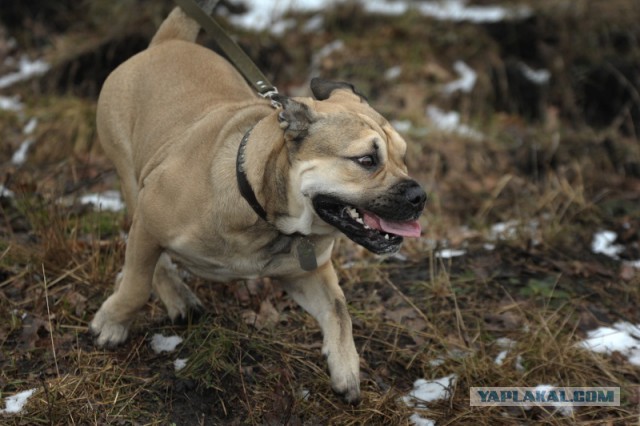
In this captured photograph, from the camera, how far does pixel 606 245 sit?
6.55m

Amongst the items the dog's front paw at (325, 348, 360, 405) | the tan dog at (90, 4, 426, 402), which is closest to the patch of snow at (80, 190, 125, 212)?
the tan dog at (90, 4, 426, 402)

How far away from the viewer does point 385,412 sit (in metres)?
4.27

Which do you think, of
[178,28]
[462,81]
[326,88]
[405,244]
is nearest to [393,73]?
[462,81]

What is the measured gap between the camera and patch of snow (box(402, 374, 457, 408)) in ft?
14.7

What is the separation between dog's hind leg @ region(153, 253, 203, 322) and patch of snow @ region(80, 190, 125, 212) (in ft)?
4.77

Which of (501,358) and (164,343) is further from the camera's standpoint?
(501,358)

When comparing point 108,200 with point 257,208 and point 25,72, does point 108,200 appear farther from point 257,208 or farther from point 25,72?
point 25,72

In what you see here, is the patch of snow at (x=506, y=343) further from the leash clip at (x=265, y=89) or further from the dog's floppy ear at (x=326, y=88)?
→ the leash clip at (x=265, y=89)

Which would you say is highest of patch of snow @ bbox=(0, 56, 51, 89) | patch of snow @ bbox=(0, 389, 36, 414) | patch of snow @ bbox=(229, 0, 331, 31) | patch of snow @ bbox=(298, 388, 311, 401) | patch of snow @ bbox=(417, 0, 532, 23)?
patch of snow @ bbox=(0, 389, 36, 414)

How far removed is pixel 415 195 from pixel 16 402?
225 cm

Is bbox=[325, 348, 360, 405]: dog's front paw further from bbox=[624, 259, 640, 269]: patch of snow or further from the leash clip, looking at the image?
bbox=[624, 259, 640, 269]: patch of snow

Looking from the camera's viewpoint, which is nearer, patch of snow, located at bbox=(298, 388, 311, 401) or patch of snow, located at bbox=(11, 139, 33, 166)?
patch of snow, located at bbox=(298, 388, 311, 401)

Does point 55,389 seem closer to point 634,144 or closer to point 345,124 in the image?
point 345,124

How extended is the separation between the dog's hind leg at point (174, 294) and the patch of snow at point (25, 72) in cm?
486
